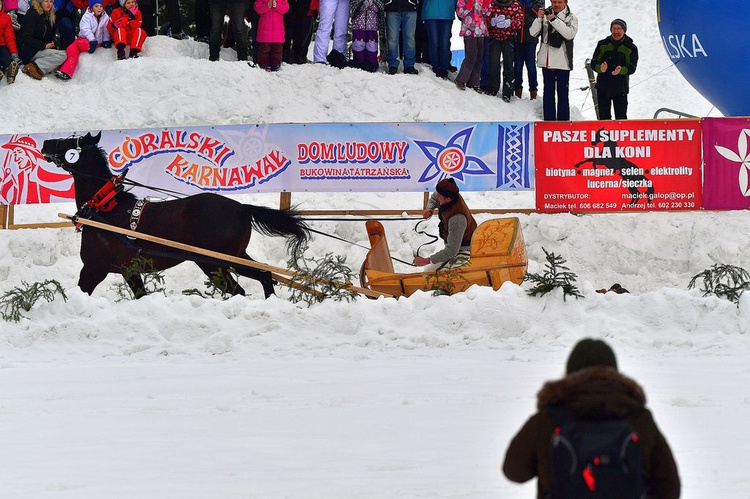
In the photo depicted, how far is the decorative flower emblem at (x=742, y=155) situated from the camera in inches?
583

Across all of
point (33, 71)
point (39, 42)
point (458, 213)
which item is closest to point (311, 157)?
point (458, 213)

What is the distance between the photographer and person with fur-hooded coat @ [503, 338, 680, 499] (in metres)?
3.55

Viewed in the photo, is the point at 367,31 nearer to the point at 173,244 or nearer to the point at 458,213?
the point at 173,244

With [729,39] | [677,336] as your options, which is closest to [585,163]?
[729,39]

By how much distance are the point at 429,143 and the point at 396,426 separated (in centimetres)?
861

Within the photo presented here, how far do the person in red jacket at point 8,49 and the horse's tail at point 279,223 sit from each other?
7177 millimetres

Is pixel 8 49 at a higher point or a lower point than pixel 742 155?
higher

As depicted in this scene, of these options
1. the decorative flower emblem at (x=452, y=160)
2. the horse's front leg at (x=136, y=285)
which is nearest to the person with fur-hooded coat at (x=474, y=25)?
the decorative flower emblem at (x=452, y=160)

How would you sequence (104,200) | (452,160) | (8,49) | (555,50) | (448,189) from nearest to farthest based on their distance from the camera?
(448,189)
(104,200)
(452,160)
(555,50)
(8,49)

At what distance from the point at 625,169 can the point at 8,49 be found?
367 inches

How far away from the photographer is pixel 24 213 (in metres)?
16.7

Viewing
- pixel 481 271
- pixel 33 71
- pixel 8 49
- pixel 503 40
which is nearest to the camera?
pixel 481 271

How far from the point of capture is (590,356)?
3621 mm

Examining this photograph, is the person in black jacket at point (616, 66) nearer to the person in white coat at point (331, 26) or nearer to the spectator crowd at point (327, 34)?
the spectator crowd at point (327, 34)
